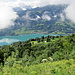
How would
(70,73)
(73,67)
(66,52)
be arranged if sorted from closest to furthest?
(70,73)
(73,67)
(66,52)

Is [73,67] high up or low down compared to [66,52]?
up

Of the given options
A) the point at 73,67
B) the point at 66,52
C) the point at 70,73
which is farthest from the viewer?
the point at 66,52

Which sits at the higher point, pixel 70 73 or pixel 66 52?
pixel 70 73

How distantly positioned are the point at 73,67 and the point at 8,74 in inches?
249

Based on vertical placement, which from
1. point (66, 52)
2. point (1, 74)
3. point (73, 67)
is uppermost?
point (73, 67)

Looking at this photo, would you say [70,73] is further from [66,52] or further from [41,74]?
[66,52]

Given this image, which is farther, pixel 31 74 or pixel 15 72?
pixel 15 72

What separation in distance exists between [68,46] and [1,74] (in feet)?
99.8

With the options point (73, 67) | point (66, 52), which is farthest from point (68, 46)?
point (73, 67)

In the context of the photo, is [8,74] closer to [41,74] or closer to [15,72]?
[15,72]

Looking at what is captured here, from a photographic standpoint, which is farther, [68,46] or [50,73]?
[68,46]

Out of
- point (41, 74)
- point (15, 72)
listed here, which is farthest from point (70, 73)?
point (15, 72)

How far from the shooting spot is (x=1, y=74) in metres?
14.4

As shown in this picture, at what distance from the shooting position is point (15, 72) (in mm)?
14367
